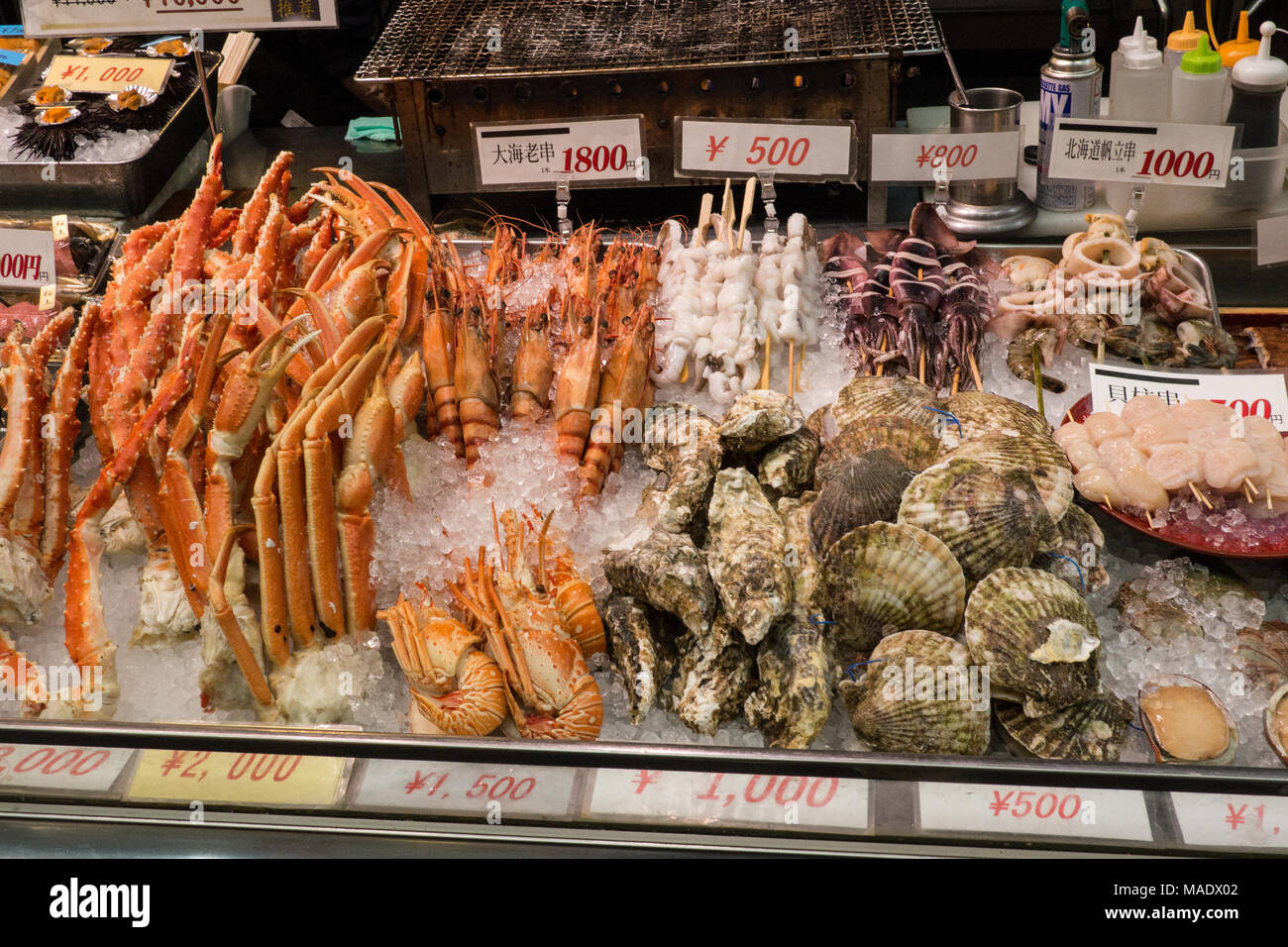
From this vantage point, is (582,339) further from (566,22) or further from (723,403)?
(566,22)

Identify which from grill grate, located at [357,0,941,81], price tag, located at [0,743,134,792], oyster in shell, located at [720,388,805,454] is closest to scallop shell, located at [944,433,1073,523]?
oyster in shell, located at [720,388,805,454]

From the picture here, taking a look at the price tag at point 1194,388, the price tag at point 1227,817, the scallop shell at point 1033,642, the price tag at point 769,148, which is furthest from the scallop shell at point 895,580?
the price tag at point 769,148

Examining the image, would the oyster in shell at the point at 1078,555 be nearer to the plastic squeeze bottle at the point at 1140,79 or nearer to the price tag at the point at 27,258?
the plastic squeeze bottle at the point at 1140,79

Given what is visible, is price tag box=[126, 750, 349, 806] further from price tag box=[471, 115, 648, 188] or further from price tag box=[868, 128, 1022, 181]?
price tag box=[868, 128, 1022, 181]

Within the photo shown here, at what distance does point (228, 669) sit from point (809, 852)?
993 mm

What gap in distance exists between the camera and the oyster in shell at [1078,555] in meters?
1.76

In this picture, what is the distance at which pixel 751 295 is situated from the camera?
2.51 meters

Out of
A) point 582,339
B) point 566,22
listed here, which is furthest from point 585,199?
point 582,339

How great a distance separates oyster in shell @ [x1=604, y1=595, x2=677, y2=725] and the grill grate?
161 cm

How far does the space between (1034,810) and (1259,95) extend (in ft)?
6.97

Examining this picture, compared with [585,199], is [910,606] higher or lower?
lower

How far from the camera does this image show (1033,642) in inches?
60.8

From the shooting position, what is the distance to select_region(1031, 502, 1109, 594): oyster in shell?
69.5 inches
